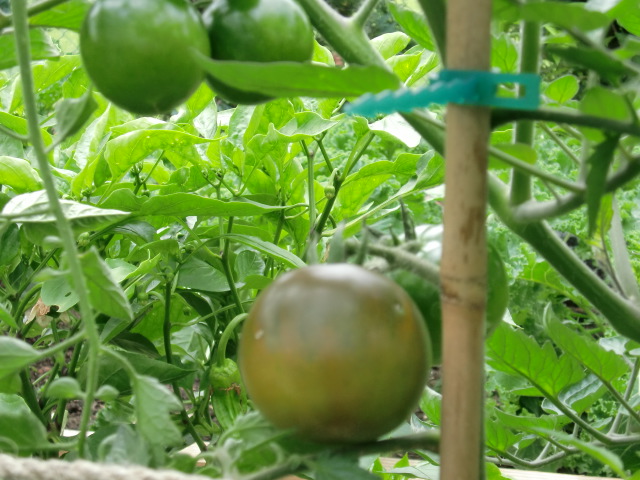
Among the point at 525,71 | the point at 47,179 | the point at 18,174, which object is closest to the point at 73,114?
the point at 47,179

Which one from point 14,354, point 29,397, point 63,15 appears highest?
point 63,15

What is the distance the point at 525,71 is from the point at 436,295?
0.14 meters

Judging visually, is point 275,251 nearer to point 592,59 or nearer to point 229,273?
point 229,273

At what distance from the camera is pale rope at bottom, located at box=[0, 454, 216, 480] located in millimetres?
344

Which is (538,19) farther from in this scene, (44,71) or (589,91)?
(44,71)

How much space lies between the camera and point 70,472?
1.16ft

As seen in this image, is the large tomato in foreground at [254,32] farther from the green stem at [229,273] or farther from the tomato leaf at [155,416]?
the green stem at [229,273]

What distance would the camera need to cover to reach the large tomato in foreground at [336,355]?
355 mm

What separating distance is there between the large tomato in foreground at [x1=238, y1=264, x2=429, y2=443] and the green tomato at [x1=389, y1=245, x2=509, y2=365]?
6 centimetres

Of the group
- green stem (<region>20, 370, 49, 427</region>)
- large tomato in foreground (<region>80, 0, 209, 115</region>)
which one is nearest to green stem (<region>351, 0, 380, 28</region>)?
large tomato in foreground (<region>80, 0, 209, 115</region>)

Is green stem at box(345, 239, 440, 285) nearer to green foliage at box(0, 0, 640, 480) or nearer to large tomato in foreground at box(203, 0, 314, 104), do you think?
green foliage at box(0, 0, 640, 480)

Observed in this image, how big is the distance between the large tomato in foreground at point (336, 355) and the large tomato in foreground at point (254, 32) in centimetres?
14

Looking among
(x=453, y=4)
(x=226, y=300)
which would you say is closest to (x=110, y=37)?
(x=453, y=4)

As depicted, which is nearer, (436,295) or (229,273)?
(436,295)
